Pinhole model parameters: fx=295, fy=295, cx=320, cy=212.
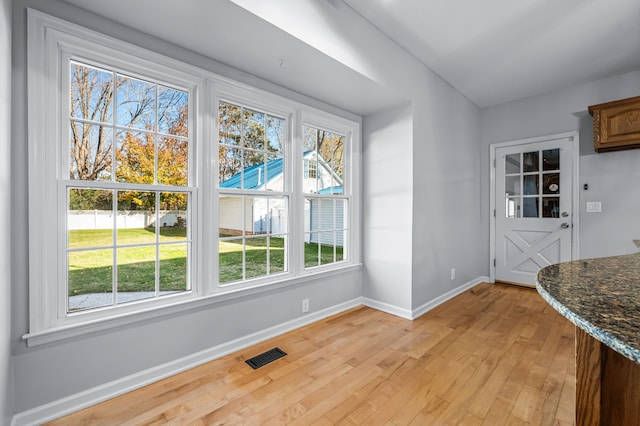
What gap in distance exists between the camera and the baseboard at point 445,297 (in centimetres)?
314

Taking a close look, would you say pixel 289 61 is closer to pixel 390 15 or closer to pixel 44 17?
pixel 390 15

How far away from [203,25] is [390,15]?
1500 mm

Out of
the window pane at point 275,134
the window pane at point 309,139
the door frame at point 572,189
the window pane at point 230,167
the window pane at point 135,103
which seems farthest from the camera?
the door frame at point 572,189

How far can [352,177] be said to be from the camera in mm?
3406

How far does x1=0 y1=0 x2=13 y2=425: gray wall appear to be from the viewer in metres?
1.30

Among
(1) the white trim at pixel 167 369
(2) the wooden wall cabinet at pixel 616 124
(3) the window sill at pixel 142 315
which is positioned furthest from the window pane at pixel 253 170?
(2) the wooden wall cabinet at pixel 616 124

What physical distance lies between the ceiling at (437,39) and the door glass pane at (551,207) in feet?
4.79

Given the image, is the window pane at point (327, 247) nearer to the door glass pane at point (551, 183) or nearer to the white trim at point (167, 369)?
the white trim at point (167, 369)

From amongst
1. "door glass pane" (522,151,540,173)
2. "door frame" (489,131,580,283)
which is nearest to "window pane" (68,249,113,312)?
"door frame" (489,131,580,283)

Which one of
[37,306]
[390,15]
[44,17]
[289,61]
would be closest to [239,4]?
[289,61]

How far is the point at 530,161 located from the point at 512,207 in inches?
26.5

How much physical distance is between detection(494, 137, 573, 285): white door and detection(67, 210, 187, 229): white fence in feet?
14.1

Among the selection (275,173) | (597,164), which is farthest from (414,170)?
(597,164)

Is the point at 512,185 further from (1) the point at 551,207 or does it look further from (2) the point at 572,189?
(2) the point at 572,189
